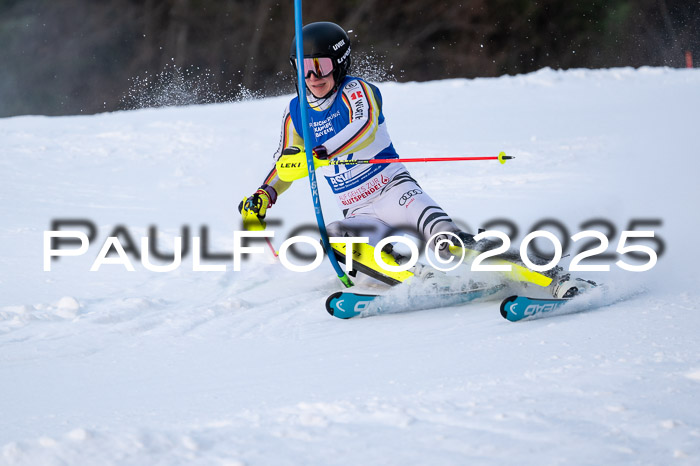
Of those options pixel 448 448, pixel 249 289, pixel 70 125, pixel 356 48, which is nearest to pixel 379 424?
pixel 448 448

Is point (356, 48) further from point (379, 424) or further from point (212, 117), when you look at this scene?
point (379, 424)

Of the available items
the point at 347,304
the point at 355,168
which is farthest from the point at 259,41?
the point at 347,304

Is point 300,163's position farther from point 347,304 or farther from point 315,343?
point 315,343

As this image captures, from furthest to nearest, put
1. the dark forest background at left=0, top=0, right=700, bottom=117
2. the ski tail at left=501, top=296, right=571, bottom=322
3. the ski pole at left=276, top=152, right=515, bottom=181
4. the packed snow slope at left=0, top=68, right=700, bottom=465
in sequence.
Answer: the dark forest background at left=0, top=0, right=700, bottom=117 < the ski pole at left=276, top=152, right=515, bottom=181 < the ski tail at left=501, top=296, right=571, bottom=322 < the packed snow slope at left=0, top=68, right=700, bottom=465

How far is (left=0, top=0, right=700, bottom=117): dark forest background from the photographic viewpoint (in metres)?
18.8

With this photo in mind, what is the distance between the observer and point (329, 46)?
3809mm

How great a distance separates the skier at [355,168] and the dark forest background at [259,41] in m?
14.7

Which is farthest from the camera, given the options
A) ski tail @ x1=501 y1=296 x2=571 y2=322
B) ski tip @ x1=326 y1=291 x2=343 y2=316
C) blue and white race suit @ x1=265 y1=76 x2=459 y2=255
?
blue and white race suit @ x1=265 y1=76 x2=459 y2=255

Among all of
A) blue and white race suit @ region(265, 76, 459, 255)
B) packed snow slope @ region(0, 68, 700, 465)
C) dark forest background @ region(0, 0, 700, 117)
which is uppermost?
dark forest background @ region(0, 0, 700, 117)

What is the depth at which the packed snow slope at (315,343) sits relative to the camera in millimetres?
2150

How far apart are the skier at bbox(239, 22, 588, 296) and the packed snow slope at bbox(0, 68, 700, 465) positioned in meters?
0.33

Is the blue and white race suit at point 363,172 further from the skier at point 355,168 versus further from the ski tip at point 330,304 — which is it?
the ski tip at point 330,304

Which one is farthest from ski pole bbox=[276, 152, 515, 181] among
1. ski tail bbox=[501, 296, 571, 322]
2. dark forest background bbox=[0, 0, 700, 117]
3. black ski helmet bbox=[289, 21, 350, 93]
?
dark forest background bbox=[0, 0, 700, 117]

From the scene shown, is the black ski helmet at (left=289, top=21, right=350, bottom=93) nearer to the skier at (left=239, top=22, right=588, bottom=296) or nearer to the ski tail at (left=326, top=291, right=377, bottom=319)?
the skier at (left=239, top=22, right=588, bottom=296)
